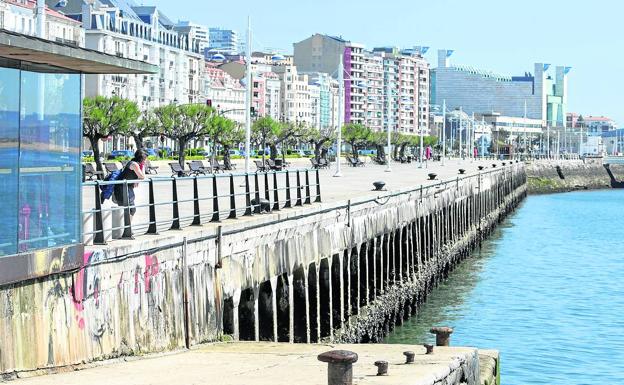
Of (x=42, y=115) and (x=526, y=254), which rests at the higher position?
(x=42, y=115)

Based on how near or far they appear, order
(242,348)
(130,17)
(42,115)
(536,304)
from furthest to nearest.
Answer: (130,17) < (536,304) < (242,348) < (42,115)

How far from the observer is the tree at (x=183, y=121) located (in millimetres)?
96562

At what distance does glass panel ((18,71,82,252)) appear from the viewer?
15.3m

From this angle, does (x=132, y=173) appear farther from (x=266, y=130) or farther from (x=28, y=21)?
(x=266, y=130)

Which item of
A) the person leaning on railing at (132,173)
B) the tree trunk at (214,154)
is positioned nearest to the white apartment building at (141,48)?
the tree trunk at (214,154)

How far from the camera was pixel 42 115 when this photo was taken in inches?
614

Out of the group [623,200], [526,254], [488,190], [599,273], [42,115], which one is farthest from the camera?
[623,200]

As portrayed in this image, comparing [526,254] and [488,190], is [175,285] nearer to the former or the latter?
[526,254]

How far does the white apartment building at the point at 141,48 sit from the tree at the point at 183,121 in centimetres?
3797


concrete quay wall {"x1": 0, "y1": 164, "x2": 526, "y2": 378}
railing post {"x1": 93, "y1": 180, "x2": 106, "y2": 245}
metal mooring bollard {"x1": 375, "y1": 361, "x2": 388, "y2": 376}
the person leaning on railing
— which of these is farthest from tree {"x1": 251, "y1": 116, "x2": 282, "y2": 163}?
metal mooring bollard {"x1": 375, "y1": 361, "x2": 388, "y2": 376}

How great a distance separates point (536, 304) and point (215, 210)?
23.7 metres

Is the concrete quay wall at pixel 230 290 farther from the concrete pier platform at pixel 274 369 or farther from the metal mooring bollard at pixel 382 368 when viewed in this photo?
the metal mooring bollard at pixel 382 368

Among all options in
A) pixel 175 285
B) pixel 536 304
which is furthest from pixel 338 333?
pixel 536 304

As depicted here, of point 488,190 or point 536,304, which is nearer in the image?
point 536,304
